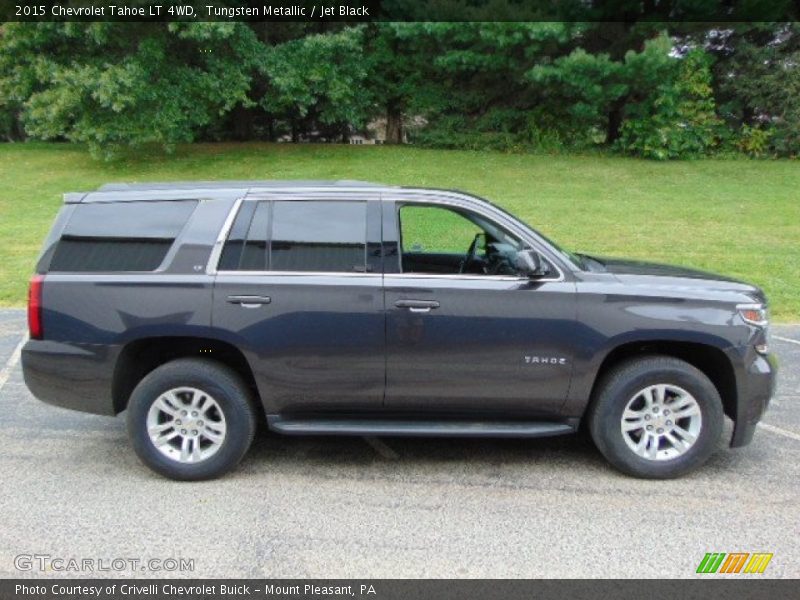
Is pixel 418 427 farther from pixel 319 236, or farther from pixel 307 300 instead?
pixel 319 236

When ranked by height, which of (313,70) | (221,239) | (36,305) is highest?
(313,70)

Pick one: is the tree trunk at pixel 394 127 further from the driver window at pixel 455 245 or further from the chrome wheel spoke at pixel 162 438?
the chrome wheel spoke at pixel 162 438

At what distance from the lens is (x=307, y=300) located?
14.3ft

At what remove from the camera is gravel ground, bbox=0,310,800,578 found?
11.8 ft

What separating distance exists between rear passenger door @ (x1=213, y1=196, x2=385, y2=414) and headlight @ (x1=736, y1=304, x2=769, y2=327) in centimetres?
221

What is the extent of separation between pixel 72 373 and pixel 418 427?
216cm

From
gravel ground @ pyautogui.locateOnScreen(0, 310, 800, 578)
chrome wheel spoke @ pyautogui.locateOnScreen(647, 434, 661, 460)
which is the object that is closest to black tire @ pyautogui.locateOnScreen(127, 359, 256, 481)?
gravel ground @ pyautogui.locateOnScreen(0, 310, 800, 578)

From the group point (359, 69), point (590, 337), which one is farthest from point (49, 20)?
point (590, 337)

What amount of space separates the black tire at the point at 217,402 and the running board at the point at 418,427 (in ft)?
0.69

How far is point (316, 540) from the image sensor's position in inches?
149

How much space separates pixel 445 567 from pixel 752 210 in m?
15.2

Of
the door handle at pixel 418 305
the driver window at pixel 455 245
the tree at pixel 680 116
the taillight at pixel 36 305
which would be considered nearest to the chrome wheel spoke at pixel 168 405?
the taillight at pixel 36 305

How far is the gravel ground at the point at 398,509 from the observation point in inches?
141
